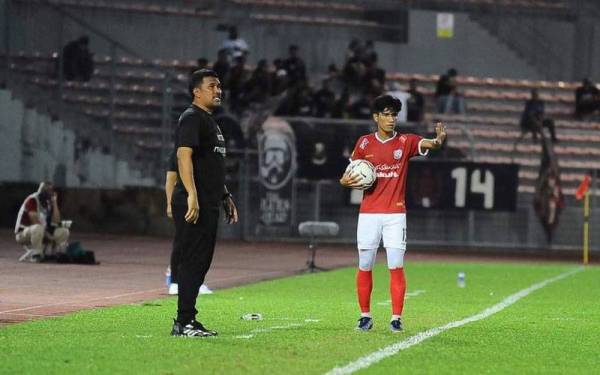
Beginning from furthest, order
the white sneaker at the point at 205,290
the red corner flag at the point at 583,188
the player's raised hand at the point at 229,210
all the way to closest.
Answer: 1. the red corner flag at the point at 583,188
2. the white sneaker at the point at 205,290
3. the player's raised hand at the point at 229,210

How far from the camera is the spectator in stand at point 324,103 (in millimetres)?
38219

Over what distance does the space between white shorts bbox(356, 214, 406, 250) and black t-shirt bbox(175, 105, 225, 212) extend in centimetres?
165

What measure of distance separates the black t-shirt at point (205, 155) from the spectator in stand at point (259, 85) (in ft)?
81.3

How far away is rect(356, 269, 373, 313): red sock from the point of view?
14.5 metres

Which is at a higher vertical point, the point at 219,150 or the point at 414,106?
the point at 219,150

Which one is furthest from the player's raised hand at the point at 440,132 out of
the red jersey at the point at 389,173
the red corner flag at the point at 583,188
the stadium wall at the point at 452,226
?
the stadium wall at the point at 452,226

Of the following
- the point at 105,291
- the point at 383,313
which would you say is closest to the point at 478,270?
the point at 105,291

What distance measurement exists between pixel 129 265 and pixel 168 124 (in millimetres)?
9702

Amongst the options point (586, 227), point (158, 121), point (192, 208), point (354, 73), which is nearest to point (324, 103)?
point (354, 73)

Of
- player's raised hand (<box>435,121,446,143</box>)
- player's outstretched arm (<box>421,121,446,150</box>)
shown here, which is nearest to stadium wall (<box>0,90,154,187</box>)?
player's outstretched arm (<box>421,121,446,150</box>)

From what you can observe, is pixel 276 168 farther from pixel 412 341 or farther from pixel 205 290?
pixel 412 341

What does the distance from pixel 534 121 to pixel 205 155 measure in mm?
24717

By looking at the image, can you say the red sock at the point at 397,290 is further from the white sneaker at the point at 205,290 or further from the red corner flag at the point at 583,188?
the red corner flag at the point at 583,188

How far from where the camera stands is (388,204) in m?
14.4
